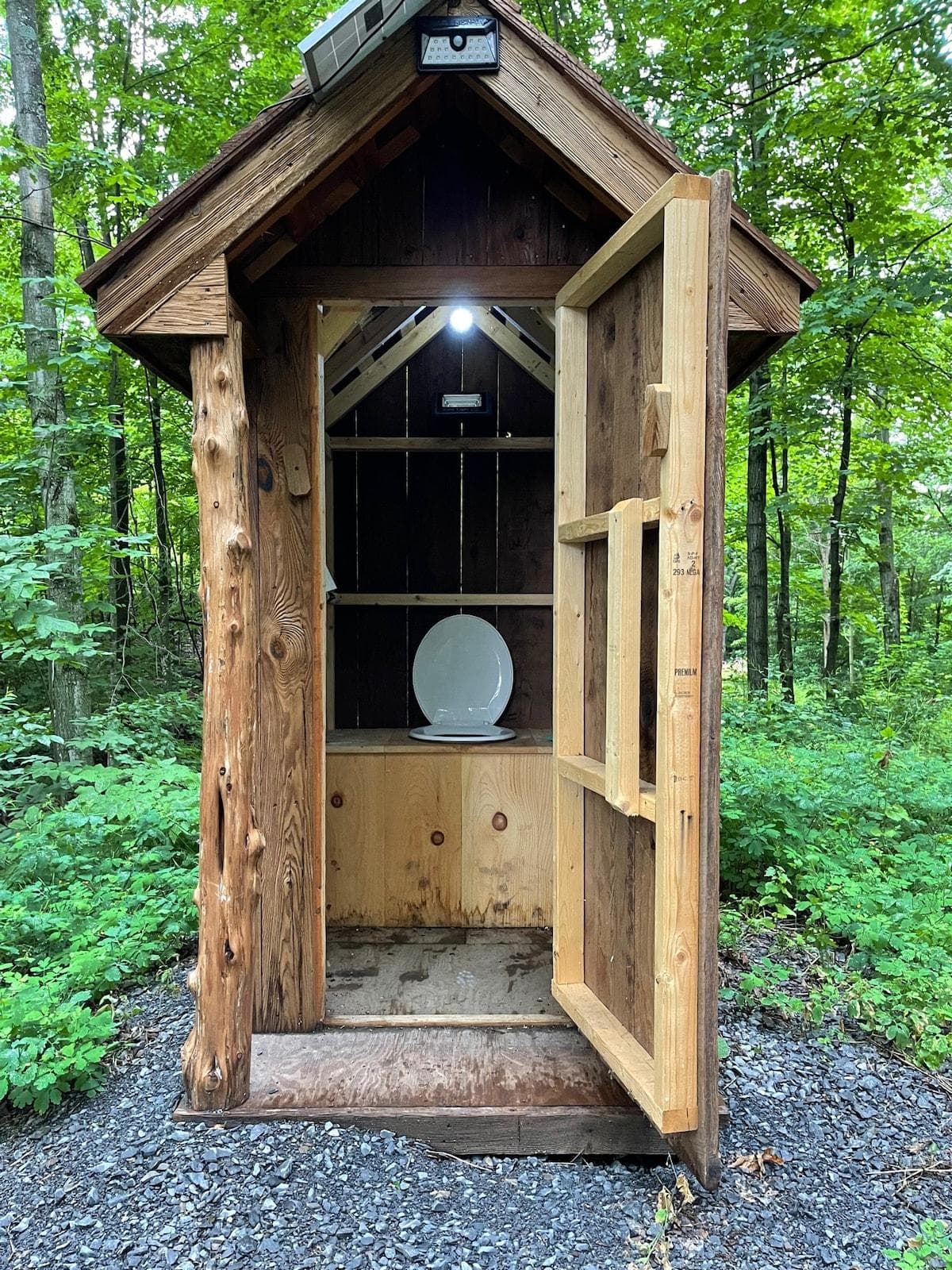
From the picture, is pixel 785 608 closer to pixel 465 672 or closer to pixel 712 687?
pixel 465 672

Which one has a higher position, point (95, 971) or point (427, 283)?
point (427, 283)

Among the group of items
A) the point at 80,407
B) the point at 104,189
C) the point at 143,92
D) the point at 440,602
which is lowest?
the point at 440,602

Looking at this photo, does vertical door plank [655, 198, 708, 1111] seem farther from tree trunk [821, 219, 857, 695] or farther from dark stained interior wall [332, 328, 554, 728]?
tree trunk [821, 219, 857, 695]

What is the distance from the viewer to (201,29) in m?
6.71

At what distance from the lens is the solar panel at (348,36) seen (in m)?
1.80

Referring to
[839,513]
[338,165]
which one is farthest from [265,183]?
[839,513]

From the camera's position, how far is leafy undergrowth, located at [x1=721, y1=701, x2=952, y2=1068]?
283 centimetres

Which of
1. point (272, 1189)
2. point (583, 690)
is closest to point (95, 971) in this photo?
point (272, 1189)

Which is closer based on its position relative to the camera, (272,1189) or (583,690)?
(272,1189)

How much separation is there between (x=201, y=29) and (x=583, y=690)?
739 centimetres

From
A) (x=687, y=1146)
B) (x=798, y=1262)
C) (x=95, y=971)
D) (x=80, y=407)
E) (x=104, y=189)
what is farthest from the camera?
(x=104, y=189)

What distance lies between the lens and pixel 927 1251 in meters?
1.76

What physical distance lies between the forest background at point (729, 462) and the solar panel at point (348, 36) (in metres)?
2.28

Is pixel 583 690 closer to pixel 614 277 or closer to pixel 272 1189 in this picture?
pixel 614 277
